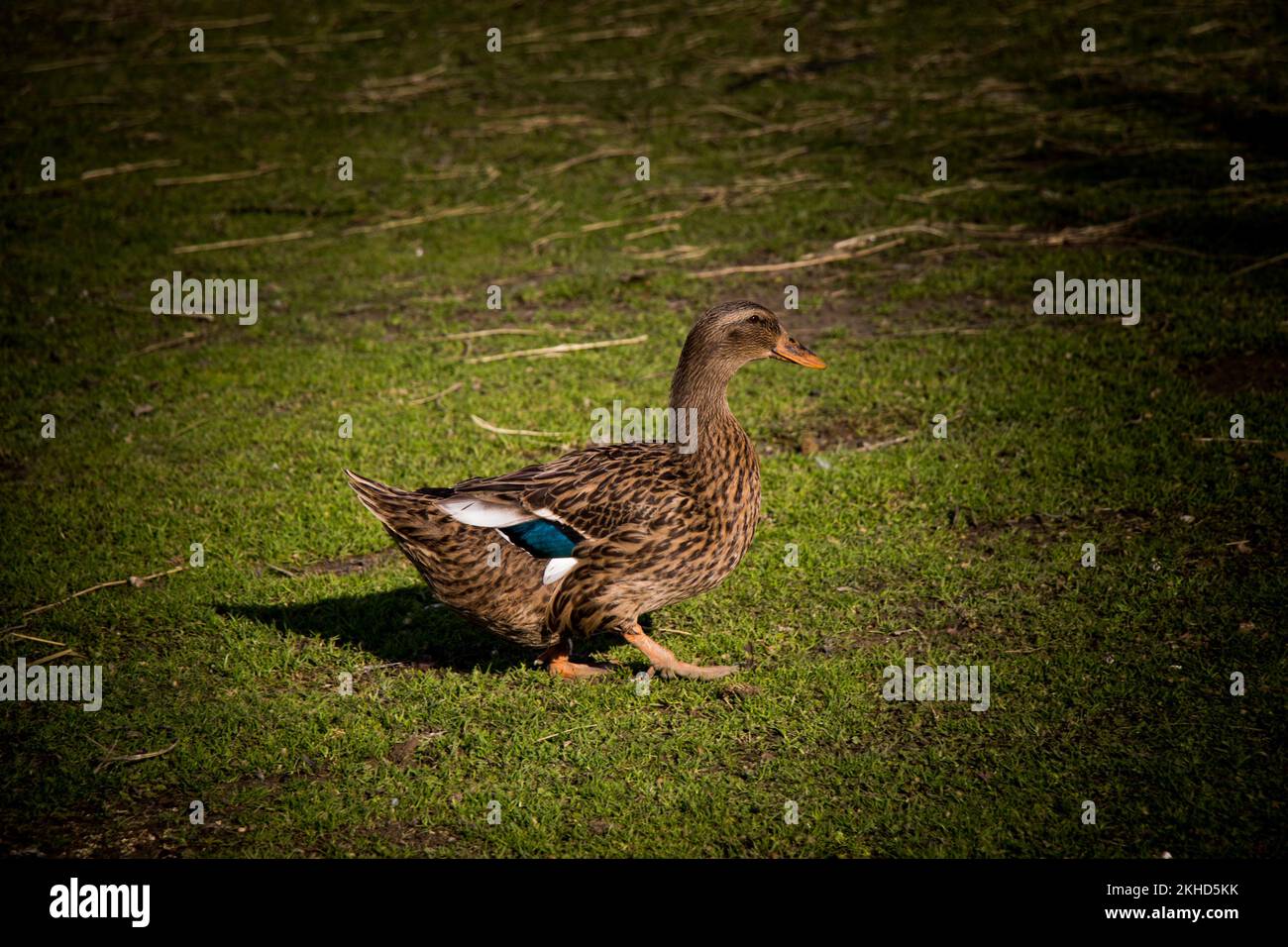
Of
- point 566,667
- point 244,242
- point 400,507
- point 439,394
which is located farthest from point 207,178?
point 566,667

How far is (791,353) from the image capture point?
644 centimetres

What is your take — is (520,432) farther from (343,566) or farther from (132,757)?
(132,757)

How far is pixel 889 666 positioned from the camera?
598 centimetres

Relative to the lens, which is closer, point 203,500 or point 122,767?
point 122,767

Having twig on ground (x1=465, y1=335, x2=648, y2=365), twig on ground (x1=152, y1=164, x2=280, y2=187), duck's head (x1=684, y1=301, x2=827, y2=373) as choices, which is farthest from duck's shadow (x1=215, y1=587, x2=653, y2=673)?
twig on ground (x1=152, y1=164, x2=280, y2=187)

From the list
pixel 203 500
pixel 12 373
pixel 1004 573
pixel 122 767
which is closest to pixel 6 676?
pixel 122 767

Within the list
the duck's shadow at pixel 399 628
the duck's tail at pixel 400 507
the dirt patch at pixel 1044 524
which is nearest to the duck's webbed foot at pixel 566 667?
the duck's shadow at pixel 399 628

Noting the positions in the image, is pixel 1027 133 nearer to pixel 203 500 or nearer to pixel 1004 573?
pixel 1004 573

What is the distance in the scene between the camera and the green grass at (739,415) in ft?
17.2

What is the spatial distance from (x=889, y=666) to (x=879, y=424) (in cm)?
301

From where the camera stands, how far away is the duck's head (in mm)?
6211

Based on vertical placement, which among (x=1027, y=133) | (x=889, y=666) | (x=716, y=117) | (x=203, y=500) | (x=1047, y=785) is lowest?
(x=1047, y=785)

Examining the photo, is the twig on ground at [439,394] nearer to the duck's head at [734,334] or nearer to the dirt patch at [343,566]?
the dirt patch at [343,566]

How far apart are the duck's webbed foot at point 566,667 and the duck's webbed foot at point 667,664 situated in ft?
1.00
